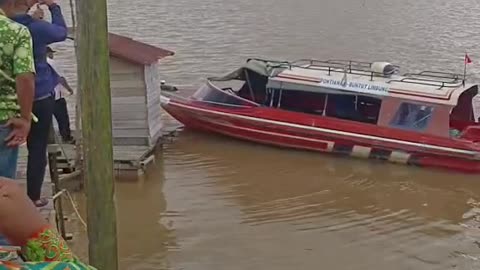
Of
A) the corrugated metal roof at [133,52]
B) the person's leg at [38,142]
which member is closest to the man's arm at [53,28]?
the person's leg at [38,142]

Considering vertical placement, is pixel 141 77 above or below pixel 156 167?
above

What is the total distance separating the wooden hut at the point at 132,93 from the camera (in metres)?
12.9

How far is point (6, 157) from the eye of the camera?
5.21m

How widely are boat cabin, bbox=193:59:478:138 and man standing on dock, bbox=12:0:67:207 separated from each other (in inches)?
319

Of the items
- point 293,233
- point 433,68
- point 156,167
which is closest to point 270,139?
point 156,167

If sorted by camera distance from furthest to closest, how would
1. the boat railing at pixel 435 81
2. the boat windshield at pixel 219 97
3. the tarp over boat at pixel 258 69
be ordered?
the tarp over boat at pixel 258 69 → the boat windshield at pixel 219 97 → the boat railing at pixel 435 81

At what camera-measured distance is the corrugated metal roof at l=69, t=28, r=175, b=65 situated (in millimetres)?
12773

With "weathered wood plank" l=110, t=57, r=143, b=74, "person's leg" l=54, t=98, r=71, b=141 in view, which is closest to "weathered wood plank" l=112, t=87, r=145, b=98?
"weathered wood plank" l=110, t=57, r=143, b=74

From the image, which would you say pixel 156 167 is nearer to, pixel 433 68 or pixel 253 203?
pixel 253 203

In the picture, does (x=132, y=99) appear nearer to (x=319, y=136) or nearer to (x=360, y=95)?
(x=319, y=136)

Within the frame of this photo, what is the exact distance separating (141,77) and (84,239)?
3.84 meters

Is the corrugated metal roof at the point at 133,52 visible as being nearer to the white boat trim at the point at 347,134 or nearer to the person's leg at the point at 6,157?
the white boat trim at the point at 347,134

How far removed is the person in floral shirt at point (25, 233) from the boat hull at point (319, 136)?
1043 cm

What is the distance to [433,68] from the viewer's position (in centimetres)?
2084
